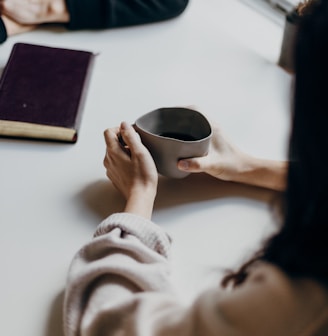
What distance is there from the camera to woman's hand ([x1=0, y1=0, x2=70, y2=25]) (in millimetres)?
1070

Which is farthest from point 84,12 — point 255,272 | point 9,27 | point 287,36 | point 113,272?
point 255,272

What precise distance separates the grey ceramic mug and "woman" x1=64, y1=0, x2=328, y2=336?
0.40 ft

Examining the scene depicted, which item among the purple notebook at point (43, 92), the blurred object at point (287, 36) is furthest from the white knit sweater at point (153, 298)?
the blurred object at point (287, 36)

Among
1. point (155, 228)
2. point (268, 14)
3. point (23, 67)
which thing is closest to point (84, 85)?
point (23, 67)

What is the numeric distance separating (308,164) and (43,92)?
1.84ft

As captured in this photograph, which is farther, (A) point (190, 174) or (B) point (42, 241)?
(A) point (190, 174)

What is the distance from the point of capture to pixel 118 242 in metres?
0.64

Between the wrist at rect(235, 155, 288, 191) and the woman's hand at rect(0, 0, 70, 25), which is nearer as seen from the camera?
the wrist at rect(235, 155, 288, 191)

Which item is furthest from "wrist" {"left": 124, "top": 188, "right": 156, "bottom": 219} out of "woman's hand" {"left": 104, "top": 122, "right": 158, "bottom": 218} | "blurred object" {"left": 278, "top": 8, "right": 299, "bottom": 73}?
"blurred object" {"left": 278, "top": 8, "right": 299, "bottom": 73}

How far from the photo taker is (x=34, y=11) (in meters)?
1.09

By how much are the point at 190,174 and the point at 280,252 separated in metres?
0.38

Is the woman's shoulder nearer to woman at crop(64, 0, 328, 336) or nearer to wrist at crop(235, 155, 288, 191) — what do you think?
woman at crop(64, 0, 328, 336)

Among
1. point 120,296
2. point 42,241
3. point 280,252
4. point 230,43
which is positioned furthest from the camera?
point 230,43

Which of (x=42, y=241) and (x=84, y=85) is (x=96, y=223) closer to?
(x=42, y=241)
